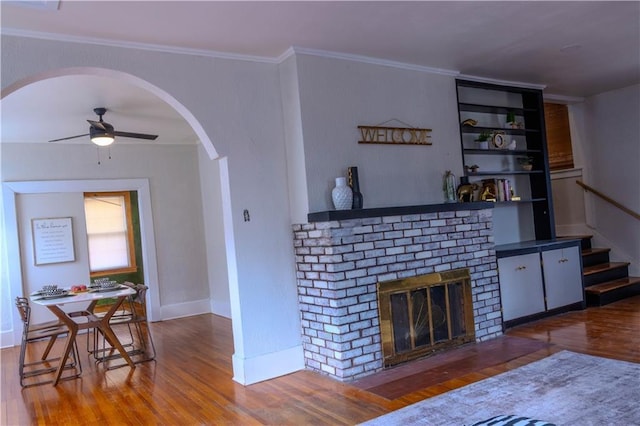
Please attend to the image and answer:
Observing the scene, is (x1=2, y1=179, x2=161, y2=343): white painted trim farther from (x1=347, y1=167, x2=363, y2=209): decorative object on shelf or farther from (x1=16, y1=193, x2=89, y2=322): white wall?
(x1=347, y1=167, x2=363, y2=209): decorative object on shelf

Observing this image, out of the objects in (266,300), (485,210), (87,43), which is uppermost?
(87,43)

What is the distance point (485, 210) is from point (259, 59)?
8.36ft

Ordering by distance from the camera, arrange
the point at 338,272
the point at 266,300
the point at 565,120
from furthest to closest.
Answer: the point at 565,120 < the point at 266,300 < the point at 338,272

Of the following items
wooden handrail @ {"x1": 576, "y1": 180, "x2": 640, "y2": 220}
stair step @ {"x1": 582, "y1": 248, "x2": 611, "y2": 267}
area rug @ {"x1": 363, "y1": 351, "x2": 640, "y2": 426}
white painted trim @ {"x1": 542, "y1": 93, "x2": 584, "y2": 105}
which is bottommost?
area rug @ {"x1": 363, "y1": 351, "x2": 640, "y2": 426}

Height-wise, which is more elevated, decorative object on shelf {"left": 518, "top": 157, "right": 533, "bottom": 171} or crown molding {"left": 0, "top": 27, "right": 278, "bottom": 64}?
crown molding {"left": 0, "top": 27, "right": 278, "bottom": 64}

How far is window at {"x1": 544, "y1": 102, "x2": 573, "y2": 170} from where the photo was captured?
7.37m

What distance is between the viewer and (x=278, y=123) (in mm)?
4070

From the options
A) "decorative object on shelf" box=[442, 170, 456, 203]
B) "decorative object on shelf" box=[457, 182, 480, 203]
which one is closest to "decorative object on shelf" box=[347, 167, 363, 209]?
"decorative object on shelf" box=[442, 170, 456, 203]

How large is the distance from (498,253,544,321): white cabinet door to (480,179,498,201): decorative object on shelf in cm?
68

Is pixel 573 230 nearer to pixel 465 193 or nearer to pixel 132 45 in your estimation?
pixel 465 193

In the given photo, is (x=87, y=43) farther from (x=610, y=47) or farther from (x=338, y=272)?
(x=610, y=47)

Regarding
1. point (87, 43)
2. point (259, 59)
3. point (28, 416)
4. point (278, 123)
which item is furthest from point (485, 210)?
point (28, 416)

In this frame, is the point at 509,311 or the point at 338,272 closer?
the point at 338,272

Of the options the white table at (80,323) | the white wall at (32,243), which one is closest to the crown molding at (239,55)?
the white table at (80,323)
